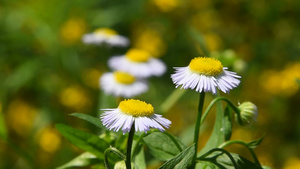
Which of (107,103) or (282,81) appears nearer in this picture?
(107,103)

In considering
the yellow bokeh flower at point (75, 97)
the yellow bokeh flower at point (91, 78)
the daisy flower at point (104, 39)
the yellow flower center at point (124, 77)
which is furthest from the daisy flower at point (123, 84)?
the yellow bokeh flower at point (91, 78)

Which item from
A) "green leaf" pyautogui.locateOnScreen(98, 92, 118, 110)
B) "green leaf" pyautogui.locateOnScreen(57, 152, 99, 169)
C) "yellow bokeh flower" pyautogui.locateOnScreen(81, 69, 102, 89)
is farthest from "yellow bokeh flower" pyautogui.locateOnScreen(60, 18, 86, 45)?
"green leaf" pyautogui.locateOnScreen(57, 152, 99, 169)

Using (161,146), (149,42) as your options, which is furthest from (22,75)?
(161,146)

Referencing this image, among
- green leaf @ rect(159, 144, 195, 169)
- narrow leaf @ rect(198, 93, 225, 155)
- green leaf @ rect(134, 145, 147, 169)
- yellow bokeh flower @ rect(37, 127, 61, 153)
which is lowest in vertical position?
green leaf @ rect(159, 144, 195, 169)

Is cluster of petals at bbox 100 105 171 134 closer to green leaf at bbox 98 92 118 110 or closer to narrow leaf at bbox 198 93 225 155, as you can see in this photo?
narrow leaf at bbox 198 93 225 155

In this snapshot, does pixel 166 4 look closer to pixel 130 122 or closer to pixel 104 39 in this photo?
pixel 104 39
